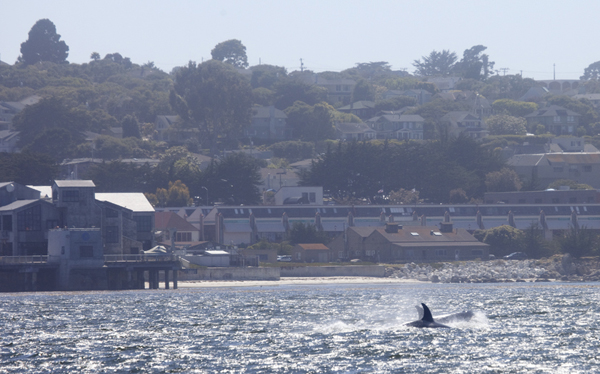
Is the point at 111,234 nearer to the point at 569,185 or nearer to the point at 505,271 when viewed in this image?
the point at 505,271

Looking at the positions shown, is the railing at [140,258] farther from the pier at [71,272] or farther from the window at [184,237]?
the window at [184,237]

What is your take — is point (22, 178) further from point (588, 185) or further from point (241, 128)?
point (588, 185)

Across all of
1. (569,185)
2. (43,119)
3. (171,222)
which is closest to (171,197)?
(171,222)

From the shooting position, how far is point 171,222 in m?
116

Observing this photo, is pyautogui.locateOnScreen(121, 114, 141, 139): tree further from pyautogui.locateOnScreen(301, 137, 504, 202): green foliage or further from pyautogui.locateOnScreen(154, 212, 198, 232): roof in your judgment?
pyautogui.locateOnScreen(154, 212, 198, 232): roof

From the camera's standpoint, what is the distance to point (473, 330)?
49469 mm

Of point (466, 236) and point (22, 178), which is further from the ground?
point (22, 178)

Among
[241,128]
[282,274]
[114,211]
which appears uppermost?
[241,128]

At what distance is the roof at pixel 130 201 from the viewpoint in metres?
87.4

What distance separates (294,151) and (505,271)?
320ft

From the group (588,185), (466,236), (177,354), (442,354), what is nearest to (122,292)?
(177,354)

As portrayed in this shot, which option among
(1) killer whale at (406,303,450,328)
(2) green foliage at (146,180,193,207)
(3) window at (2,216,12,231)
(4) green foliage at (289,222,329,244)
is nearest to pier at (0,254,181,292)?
(3) window at (2,216,12,231)

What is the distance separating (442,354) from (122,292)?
4201 cm

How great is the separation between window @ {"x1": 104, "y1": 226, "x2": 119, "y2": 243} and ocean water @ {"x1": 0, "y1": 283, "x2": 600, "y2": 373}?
8.67m
